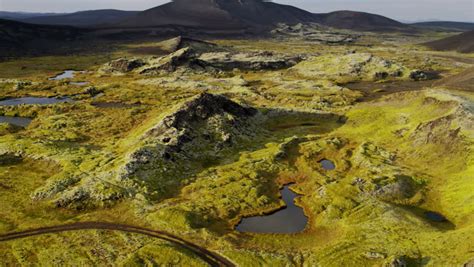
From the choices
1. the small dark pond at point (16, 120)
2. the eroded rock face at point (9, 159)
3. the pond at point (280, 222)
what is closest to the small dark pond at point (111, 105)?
the small dark pond at point (16, 120)

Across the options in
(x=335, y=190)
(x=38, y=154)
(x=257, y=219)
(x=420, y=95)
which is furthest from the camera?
(x=420, y=95)

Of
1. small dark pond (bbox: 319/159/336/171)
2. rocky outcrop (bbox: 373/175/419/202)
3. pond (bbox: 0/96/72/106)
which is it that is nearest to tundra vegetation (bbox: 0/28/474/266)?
rocky outcrop (bbox: 373/175/419/202)

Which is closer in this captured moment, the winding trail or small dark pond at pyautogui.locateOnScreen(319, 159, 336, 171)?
the winding trail

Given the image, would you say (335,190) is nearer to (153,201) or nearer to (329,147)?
(329,147)

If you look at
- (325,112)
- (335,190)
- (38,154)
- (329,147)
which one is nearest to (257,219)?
(335,190)

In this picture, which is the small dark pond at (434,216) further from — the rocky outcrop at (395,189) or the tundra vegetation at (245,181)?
the rocky outcrop at (395,189)

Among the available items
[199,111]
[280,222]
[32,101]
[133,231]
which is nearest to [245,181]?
[280,222]

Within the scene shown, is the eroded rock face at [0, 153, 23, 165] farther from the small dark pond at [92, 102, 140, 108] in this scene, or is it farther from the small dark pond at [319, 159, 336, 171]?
the small dark pond at [319, 159, 336, 171]
